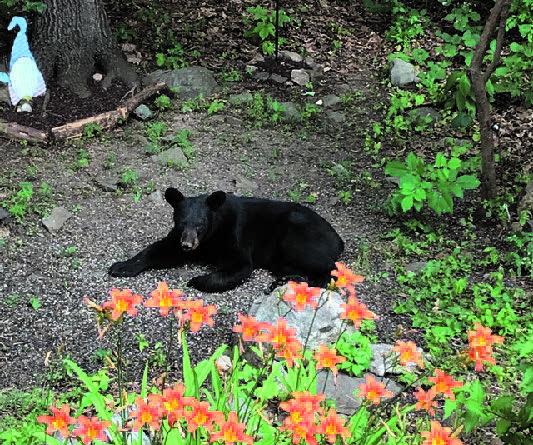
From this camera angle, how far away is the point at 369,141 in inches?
314

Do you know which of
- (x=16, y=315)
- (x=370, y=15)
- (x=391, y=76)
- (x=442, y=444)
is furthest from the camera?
(x=370, y=15)

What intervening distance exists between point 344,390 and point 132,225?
253 cm

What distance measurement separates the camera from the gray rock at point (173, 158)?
7.27 m

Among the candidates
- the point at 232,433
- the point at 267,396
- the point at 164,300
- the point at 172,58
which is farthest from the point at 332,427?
the point at 172,58

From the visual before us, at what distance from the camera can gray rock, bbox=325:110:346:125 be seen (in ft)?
27.3

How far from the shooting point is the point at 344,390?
4695 millimetres

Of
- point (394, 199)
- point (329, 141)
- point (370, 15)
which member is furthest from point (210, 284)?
point (370, 15)

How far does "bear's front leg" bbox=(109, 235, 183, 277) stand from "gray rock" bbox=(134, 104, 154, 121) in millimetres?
2368

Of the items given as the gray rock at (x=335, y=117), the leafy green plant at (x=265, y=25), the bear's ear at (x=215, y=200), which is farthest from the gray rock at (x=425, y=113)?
the bear's ear at (x=215, y=200)

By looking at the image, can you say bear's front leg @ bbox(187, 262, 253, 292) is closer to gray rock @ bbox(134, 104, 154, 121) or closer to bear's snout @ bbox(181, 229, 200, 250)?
bear's snout @ bbox(181, 229, 200, 250)

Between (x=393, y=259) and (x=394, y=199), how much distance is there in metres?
0.57

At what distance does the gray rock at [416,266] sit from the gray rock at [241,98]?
3.04m

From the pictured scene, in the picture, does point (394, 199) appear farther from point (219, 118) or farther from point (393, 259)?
point (219, 118)

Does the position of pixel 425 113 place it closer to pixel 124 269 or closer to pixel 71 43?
pixel 71 43
